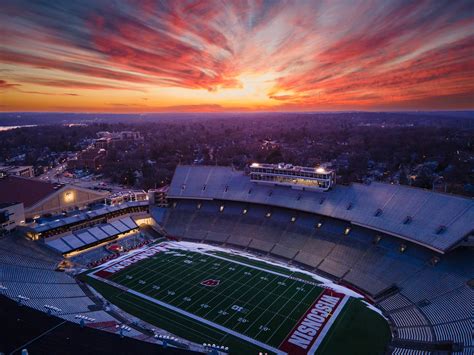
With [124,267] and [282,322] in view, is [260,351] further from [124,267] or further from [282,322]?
[124,267]

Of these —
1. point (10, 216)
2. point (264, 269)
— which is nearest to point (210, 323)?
point (264, 269)

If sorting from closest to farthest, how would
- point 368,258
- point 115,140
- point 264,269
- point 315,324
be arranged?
point 315,324 → point 368,258 → point 264,269 → point 115,140

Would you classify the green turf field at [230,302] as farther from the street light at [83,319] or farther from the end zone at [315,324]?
the street light at [83,319]

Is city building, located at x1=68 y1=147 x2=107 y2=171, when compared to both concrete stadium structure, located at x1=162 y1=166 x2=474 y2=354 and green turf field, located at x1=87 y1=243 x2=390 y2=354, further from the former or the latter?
green turf field, located at x1=87 y1=243 x2=390 y2=354

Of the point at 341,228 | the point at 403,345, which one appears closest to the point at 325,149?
the point at 341,228

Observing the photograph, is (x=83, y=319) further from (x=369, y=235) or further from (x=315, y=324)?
(x=369, y=235)

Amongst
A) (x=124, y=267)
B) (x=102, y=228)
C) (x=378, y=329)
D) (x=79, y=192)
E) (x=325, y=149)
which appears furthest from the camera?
(x=325, y=149)

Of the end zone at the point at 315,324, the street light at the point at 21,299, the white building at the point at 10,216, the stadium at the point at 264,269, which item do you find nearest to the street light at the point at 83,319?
the stadium at the point at 264,269
